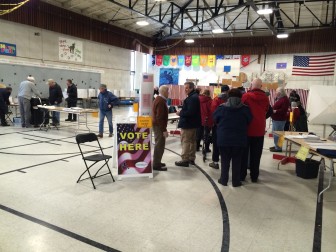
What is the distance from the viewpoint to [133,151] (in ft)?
14.2

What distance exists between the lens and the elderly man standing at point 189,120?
15.3 ft

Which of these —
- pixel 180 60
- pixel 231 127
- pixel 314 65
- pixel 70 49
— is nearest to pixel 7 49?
pixel 70 49

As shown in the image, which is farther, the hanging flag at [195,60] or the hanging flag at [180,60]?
the hanging flag at [180,60]

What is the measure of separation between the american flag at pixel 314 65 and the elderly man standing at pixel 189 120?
13.9 metres

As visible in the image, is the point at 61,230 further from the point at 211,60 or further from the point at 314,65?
the point at 211,60

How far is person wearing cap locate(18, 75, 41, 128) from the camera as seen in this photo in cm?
848

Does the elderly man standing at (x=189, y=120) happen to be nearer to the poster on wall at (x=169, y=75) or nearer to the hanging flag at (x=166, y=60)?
the poster on wall at (x=169, y=75)

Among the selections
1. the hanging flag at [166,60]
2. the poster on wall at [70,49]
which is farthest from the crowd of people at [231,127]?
the hanging flag at [166,60]

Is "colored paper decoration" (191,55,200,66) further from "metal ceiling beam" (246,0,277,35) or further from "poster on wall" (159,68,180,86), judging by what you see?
"metal ceiling beam" (246,0,277,35)

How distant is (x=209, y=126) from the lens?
5562mm

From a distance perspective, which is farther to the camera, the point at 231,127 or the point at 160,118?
the point at 160,118

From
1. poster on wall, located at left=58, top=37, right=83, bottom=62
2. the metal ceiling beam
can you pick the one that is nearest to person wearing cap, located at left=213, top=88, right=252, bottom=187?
the metal ceiling beam

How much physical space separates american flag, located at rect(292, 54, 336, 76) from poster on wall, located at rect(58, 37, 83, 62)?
41.0 feet

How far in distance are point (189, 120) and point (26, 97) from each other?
6064 millimetres
